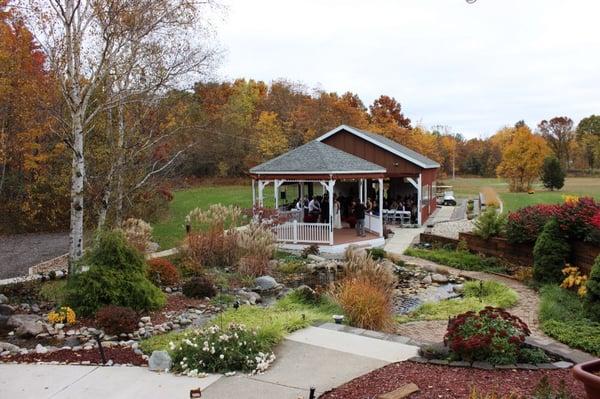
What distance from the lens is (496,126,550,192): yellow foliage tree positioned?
154ft

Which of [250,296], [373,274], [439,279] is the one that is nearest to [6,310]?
[250,296]

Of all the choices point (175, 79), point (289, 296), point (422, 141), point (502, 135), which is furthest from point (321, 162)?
point (502, 135)

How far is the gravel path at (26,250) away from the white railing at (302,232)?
725cm

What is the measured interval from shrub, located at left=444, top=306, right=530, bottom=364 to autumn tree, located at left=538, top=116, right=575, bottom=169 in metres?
79.0

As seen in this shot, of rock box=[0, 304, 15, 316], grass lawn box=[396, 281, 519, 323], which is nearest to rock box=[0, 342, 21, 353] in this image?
rock box=[0, 304, 15, 316]

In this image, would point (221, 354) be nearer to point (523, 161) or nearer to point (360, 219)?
point (360, 219)

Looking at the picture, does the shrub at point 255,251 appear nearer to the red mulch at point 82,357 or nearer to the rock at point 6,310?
the rock at point 6,310

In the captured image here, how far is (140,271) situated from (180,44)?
6348mm

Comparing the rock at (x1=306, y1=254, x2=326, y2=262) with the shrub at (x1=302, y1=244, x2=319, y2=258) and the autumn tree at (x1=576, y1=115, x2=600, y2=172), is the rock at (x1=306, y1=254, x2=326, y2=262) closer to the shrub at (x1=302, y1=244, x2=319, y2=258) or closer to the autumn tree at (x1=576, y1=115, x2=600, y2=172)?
the shrub at (x1=302, y1=244, x2=319, y2=258)

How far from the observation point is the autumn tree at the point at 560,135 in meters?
77.7

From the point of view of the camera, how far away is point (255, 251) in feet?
43.8

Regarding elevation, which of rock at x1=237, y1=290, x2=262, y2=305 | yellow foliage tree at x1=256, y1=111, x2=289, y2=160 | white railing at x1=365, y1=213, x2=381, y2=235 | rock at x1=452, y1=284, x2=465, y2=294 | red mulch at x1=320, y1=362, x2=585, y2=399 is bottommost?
rock at x1=452, y1=284, x2=465, y2=294

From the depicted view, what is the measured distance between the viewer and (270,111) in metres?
50.7

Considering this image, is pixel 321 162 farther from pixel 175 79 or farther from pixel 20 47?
pixel 20 47
